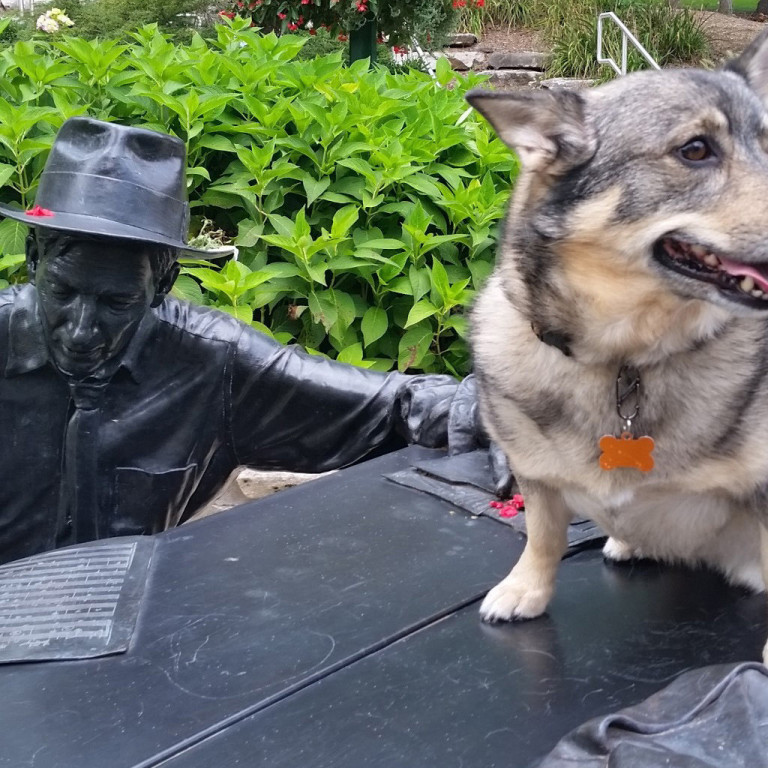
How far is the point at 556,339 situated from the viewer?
1894mm

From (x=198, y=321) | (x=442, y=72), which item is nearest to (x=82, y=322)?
(x=198, y=321)

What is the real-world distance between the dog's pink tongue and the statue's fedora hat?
4.44 feet

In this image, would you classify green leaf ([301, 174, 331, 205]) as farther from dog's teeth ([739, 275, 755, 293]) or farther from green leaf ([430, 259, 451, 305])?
dog's teeth ([739, 275, 755, 293])

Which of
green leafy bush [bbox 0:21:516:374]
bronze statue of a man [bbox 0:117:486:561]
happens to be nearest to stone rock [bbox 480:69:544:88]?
green leafy bush [bbox 0:21:516:374]

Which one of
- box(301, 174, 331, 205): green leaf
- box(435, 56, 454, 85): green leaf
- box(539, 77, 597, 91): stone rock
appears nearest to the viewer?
box(301, 174, 331, 205): green leaf

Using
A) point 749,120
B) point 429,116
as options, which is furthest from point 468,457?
point 429,116

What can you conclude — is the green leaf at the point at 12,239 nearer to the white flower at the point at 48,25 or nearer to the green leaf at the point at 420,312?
the green leaf at the point at 420,312

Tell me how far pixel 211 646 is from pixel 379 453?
4.42 ft

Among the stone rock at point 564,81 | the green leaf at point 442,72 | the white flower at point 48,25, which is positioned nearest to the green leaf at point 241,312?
the green leaf at point 442,72

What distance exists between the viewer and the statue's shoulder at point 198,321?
9.07 ft

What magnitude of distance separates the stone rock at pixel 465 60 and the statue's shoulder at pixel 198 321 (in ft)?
31.7

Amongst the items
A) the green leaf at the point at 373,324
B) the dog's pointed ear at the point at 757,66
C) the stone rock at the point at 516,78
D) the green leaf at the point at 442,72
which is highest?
the dog's pointed ear at the point at 757,66

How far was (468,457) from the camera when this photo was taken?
2.73 meters

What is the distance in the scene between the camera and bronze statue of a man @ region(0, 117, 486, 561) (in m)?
2.47
